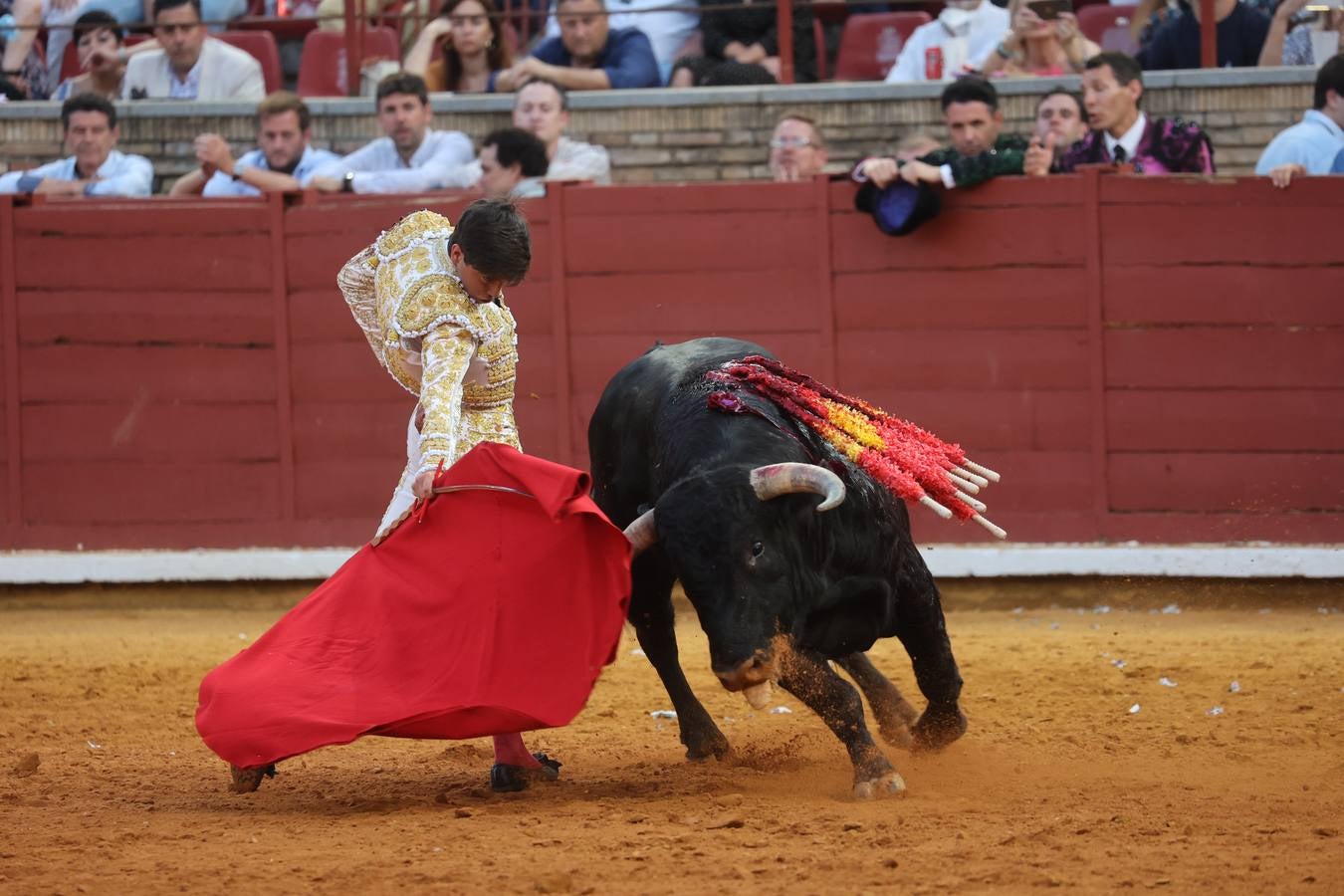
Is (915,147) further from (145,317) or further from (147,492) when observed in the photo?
(147,492)

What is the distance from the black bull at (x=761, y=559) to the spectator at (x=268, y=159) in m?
3.62

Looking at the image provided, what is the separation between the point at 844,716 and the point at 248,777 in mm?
1346

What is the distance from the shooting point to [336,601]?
14.5 feet

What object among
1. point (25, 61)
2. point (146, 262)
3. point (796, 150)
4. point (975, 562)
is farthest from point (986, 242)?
point (25, 61)

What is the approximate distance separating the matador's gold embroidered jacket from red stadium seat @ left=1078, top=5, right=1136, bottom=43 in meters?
5.24

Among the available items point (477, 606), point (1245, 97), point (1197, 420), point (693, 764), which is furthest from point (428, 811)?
point (1245, 97)

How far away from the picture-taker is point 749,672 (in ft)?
12.8

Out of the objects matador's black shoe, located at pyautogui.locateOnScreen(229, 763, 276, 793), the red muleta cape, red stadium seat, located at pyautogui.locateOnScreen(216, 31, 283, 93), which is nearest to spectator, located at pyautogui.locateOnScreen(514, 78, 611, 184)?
red stadium seat, located at pyautogui.locateOnScreen(216, 31, 283, 93)

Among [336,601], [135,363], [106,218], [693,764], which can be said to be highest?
[106,218]

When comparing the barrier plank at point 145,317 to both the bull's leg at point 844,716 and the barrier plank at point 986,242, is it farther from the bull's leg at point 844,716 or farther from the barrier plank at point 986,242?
the bull's leg at point 844,716

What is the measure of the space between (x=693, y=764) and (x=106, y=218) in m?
4.44

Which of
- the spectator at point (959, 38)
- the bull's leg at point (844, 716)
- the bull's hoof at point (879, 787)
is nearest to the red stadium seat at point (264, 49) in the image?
the spectator at point (959, 38)

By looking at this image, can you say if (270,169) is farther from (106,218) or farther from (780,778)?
(780,778)

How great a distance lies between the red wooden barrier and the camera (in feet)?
23.6
